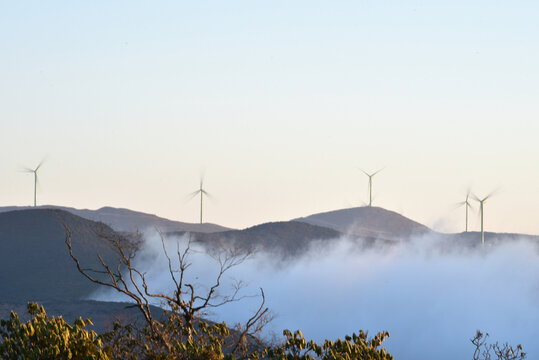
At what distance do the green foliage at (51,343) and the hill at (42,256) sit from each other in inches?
4186

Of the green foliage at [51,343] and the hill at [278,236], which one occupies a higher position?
the hill at [278,236]

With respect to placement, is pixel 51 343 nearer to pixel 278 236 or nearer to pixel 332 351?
pixel 332 351

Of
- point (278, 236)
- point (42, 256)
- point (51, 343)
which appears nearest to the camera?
point (51, 343)

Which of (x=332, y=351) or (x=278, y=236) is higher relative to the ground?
(x=278, y=236)

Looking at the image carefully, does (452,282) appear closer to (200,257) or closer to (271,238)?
(271,238)

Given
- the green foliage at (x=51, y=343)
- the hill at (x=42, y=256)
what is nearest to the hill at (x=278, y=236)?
the hill at (x=42, y=256)

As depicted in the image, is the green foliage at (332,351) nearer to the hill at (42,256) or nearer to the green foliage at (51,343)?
the green foliage at (51,343)

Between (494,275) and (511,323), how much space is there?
26.3 meters

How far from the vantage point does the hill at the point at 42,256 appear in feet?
432

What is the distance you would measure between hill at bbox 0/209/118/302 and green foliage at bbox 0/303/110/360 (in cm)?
10633

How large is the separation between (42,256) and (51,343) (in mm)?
130200

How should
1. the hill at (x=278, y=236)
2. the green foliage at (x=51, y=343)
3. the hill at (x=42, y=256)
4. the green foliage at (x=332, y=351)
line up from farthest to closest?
the hill at (x=278, y=236)
the hill at (x=42, y=256)
the green foliage at (x=332, y=351)
the green foliage at (x=51, y=343)

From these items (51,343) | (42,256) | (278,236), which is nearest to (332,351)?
(51,343)

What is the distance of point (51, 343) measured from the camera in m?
20.1
